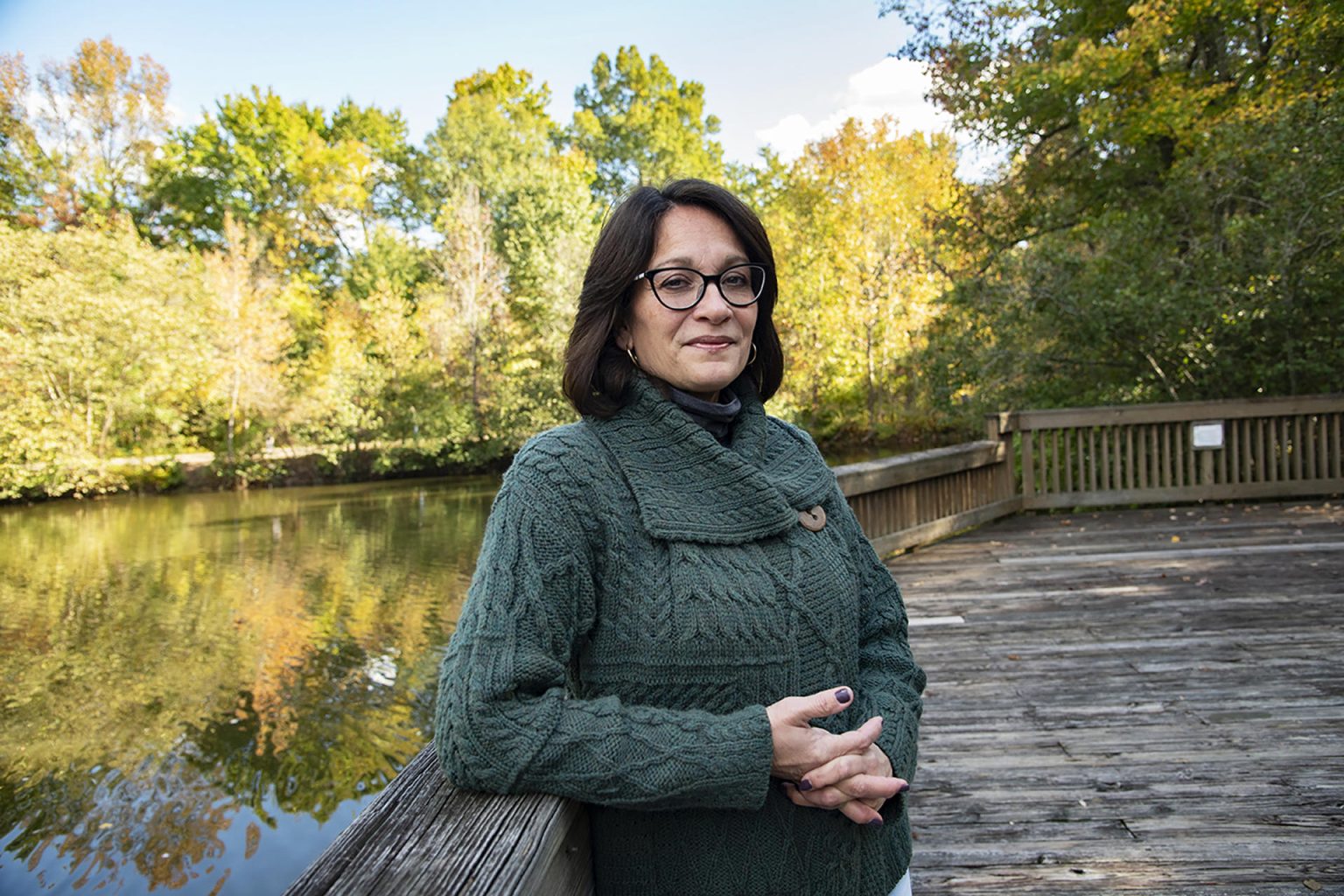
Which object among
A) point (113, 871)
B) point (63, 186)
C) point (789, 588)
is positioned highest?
point (63, 186)

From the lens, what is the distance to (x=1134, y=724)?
9.84ft

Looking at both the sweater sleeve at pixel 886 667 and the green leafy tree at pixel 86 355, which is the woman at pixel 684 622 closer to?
the sweater sleeve at pixel 886 667

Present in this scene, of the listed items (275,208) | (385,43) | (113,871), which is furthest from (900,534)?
(385,43)

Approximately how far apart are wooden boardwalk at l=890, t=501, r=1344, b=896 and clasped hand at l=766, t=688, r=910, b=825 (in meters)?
1.22

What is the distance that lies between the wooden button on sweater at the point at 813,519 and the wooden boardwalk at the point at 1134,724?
4.29 ft

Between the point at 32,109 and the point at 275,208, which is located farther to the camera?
the point at 275,208

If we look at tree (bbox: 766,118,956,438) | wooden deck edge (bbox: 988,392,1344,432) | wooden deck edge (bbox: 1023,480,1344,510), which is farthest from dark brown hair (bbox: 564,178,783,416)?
tree (bbox: 766,118,956,438)

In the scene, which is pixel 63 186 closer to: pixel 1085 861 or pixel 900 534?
pixel 900 534

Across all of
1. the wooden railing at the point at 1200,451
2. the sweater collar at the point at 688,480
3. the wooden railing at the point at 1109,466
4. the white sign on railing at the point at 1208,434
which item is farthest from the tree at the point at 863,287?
the sweater collar at the point at 688,480

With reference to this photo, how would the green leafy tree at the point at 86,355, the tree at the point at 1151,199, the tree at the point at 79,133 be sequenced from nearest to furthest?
the tree at the point at 1151,199
the green leafy tree at the point at 86,355
the tree at the point at 79,133

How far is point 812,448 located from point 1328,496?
776cm

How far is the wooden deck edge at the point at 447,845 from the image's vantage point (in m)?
0.75

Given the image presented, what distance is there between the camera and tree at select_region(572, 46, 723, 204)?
112ft

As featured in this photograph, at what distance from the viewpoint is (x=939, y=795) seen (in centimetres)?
257
